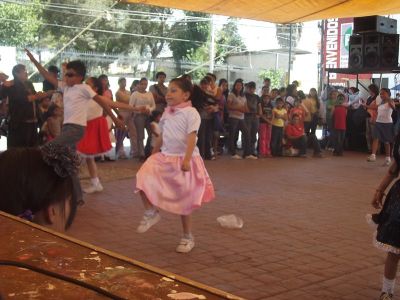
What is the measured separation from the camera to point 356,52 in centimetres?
1566

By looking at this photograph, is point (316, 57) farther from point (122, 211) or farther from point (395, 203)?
point (395, 203)

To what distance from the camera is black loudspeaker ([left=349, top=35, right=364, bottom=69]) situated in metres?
15.5

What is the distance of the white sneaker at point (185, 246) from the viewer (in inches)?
208

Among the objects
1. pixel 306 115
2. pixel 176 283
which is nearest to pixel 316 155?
pixel 306 115

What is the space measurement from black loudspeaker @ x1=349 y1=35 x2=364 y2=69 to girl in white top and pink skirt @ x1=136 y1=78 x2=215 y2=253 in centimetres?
1115

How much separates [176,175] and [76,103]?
7.74ft

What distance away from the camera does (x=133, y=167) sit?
1080 centimetres

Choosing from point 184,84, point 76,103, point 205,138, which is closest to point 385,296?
point 184,84

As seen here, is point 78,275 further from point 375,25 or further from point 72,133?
point 375,25

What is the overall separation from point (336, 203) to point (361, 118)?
771 centimetres

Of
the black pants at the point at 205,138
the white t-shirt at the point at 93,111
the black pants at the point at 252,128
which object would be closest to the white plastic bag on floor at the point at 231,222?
the white t-shirt at the point at 93,111

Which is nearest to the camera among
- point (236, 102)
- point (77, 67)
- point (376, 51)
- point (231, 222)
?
point (231, 222)

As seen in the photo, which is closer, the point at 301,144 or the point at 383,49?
the point at 301,144

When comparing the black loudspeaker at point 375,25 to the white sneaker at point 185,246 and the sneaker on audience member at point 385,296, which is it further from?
the sneaker on audience member at point 385,296
